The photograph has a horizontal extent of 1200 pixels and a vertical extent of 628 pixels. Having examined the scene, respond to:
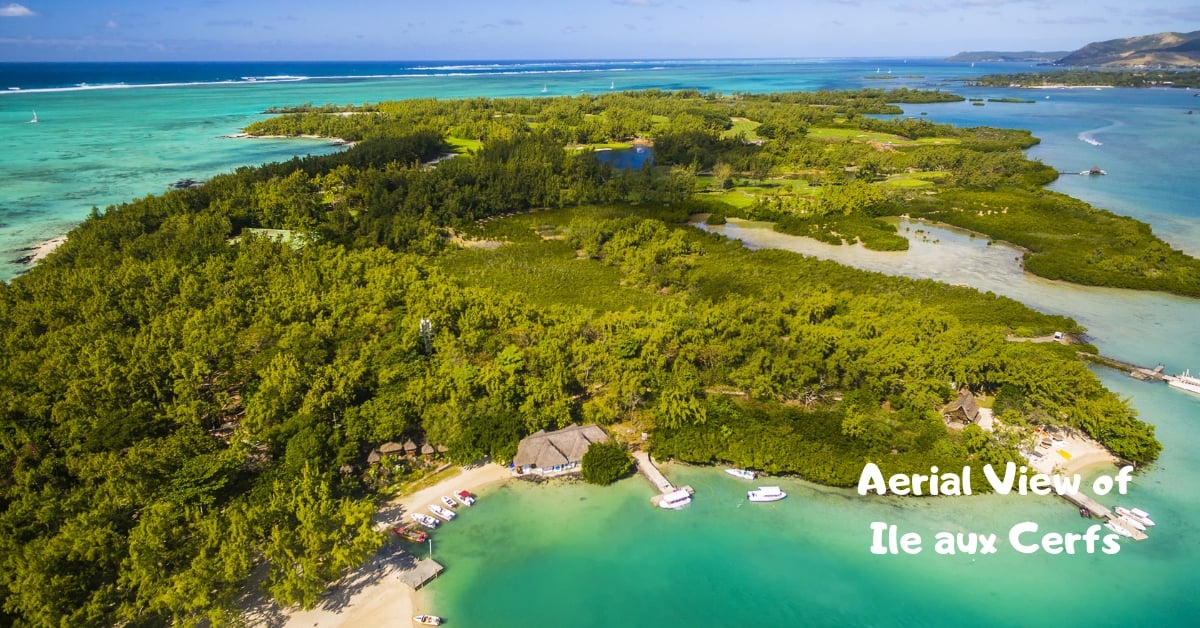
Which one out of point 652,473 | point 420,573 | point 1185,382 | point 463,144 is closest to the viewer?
point 420,573

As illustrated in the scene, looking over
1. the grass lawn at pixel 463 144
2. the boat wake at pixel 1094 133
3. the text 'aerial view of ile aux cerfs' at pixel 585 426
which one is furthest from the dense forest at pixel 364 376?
the boat wake at pixel 1094 133

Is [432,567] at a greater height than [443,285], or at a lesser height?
lesser

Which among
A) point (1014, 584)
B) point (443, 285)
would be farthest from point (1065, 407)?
point (443, 285)

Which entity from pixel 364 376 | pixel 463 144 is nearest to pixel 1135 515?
pixel 364 376

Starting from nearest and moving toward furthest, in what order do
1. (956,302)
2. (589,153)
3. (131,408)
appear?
(131,408), (956,302), (589,153)

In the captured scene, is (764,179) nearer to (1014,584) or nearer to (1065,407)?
(1065,407)

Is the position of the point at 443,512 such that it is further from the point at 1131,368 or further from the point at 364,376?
the point at 1131,368
